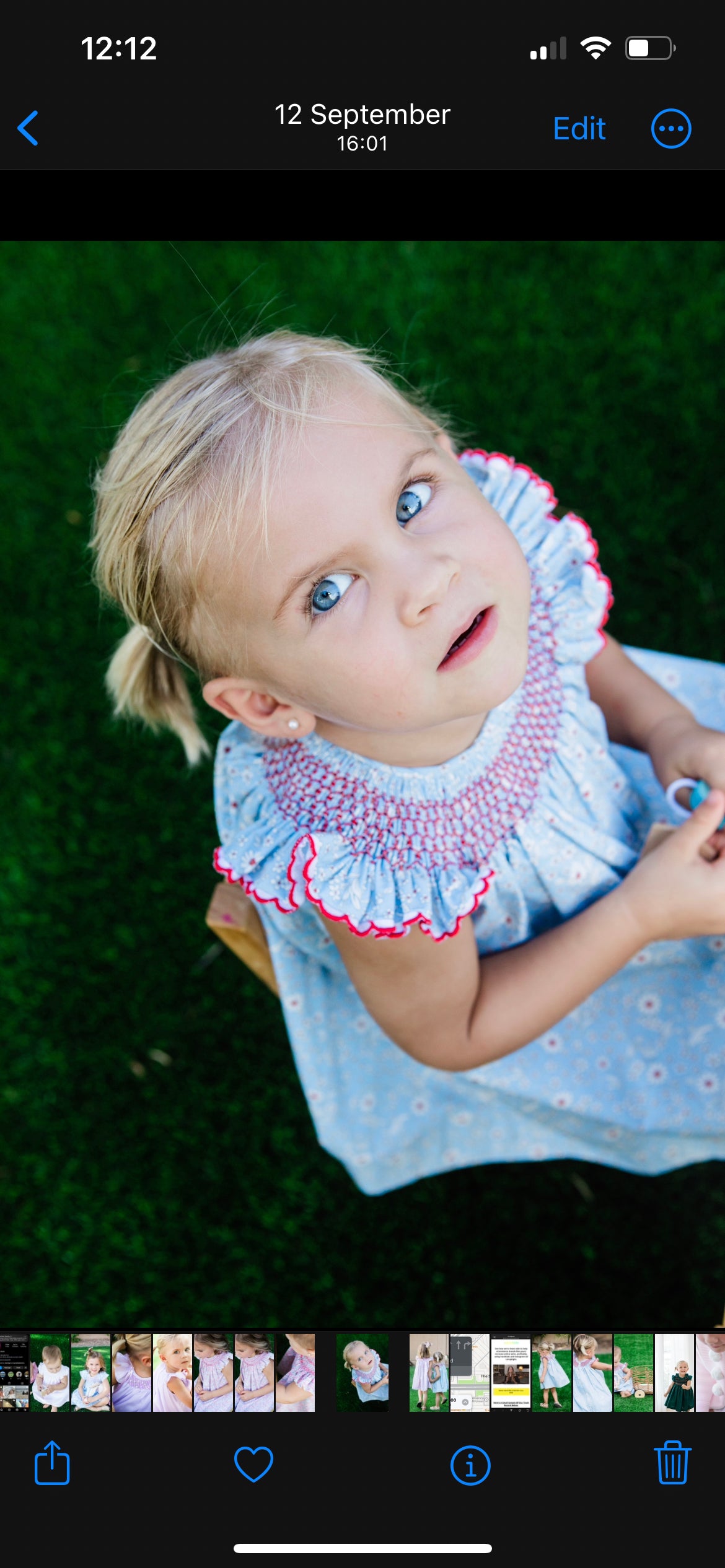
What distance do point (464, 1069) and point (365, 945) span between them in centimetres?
28

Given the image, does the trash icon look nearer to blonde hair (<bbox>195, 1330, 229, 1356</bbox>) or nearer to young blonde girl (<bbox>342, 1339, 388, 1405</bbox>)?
young blonde girl (<bbox>342, 1339, 388, 1405</bbox>)

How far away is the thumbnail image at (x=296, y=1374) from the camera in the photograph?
1229mm

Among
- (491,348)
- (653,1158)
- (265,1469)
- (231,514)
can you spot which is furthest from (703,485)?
(265,1469)

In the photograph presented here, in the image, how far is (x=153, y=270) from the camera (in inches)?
105

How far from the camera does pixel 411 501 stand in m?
1.21

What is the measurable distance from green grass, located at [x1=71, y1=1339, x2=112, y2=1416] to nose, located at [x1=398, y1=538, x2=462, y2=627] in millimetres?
838

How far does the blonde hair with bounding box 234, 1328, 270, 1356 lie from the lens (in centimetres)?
125

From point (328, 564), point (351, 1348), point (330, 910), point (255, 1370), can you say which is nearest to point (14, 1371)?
point (255, 1370)

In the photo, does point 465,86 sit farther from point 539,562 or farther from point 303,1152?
point 303,1152

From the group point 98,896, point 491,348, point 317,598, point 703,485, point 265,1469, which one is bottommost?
point 265,1469

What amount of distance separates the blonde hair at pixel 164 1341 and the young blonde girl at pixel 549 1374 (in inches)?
14.8

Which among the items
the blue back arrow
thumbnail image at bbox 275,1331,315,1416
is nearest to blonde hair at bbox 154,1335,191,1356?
thumbnail image at bbox 275,1331,315,1416

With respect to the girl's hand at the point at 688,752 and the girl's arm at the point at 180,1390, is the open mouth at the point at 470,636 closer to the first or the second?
the girl's hand at the point at 688,752

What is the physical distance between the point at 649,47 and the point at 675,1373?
133cm
